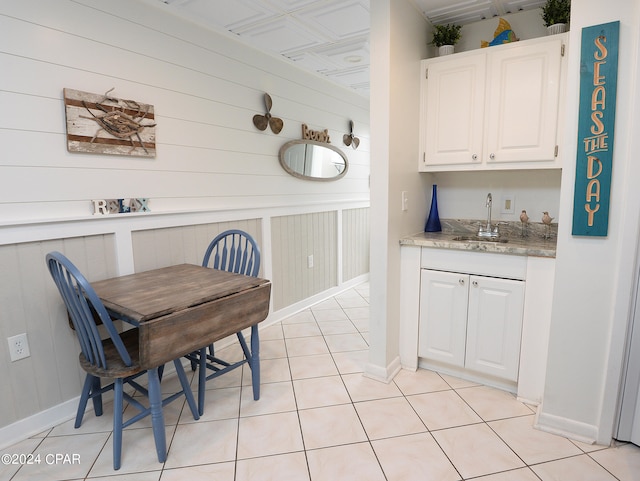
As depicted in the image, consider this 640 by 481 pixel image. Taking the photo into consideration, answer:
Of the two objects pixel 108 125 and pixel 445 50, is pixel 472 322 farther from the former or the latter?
pixel 108 125

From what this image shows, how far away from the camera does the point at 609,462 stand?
1621 millimetres

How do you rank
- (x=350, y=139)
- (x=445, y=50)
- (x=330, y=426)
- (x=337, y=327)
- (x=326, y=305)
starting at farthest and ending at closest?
(x=350, y=139), (x=326, y=305), (x=337, y=327), (x=445, y=50), (x=330, y=426)

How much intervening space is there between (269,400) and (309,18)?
2.44 metres

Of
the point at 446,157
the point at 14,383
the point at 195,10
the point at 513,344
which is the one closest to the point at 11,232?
the point at 14,383

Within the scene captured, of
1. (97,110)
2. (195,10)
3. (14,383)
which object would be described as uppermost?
(195,10)

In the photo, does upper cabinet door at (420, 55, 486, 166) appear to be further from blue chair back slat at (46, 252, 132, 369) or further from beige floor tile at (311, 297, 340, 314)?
blue chair back slat at (46, 252, 132, 369)

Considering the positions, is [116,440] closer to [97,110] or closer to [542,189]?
[97,110]

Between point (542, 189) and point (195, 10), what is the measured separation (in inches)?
97.8

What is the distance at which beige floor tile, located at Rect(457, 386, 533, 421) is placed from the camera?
77.6 inches

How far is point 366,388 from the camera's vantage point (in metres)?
2.24

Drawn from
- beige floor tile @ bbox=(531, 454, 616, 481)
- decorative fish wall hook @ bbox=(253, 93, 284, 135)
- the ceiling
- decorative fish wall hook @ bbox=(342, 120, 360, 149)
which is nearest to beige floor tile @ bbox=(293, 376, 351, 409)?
beige floor tile @ bbox=(531, 454, 616, 481)

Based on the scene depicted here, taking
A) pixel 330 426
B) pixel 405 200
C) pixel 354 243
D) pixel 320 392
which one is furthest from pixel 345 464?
pixel 354 243

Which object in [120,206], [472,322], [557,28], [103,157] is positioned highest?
[557,28]

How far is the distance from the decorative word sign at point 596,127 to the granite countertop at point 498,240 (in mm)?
305
